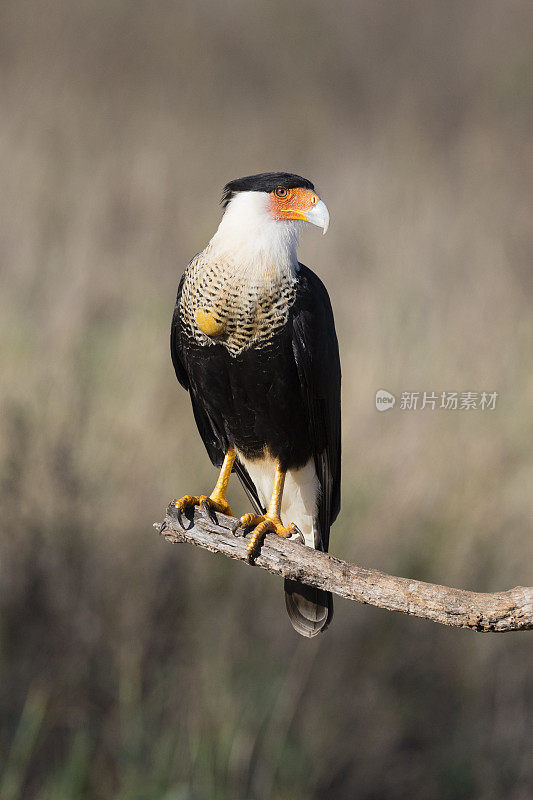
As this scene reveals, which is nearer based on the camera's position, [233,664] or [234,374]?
[234,374]

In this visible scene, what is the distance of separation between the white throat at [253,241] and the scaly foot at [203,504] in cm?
70

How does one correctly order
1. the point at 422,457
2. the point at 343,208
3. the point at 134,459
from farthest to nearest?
the point at 343,208
the point at 422,457
the point at 134,459

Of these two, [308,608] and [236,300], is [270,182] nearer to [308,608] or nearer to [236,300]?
[236,300]

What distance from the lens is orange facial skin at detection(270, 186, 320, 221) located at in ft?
8.64

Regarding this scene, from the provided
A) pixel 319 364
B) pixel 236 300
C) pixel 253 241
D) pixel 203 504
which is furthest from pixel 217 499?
pixel 253 241

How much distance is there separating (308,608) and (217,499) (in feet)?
2.03

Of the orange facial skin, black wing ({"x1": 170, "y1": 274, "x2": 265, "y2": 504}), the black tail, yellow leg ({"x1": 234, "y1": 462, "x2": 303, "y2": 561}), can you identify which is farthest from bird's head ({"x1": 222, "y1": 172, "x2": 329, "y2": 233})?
the black tail

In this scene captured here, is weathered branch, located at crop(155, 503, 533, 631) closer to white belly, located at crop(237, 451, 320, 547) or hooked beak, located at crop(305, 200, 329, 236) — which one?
white belly, located at crop(237, 451, 320, 547)

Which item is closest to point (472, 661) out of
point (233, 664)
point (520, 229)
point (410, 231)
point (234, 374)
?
point (233, 664)

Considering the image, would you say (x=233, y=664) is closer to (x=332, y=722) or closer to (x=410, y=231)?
(x=332, y=722)

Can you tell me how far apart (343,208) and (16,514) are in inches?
146

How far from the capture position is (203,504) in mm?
2916

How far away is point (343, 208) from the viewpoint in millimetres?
7676

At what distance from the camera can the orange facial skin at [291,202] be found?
8.64 ft
